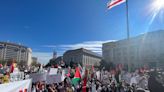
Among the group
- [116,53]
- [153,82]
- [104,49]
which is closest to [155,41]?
[116,53]

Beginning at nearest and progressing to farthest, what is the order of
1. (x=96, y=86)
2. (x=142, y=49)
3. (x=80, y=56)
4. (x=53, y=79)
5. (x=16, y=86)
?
1. (x=16, y=86)
2. (x=53, y=79)
3. (x=96, y=86)
4. (x=142, y=49)
5. (x=80, y=56)

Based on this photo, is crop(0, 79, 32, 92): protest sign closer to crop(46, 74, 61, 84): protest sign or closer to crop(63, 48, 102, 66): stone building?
crop(46, 74, 61, 84): protest sign

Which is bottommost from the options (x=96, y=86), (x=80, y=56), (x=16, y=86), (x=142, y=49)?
(x=96, y=86)

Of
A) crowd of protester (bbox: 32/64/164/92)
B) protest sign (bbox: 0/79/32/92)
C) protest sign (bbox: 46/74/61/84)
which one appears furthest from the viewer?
protest sign (bbox: 46/74/61/84)

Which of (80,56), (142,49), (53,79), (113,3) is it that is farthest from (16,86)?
(80,56)

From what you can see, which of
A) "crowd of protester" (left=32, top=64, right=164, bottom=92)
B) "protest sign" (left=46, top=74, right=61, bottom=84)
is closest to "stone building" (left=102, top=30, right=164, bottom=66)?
"crowd of protester" (left=32, top=64, right=164, bottom=92)

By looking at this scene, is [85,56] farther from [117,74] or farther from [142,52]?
[117,74]

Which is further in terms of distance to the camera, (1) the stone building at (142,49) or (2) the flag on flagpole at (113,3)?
(1) the stone building at (142,49)

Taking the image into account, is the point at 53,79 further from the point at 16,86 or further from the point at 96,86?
the point at 16,86

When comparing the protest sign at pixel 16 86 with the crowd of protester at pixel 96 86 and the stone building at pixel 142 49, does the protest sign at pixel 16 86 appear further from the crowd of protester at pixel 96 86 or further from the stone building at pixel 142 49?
the stone building at pixel 142 49

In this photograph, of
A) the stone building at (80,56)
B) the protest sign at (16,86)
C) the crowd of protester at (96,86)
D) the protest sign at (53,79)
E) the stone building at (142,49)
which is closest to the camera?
the protest sign at (16,86)

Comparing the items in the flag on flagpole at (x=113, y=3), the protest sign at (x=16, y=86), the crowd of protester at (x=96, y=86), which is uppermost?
the flag on flagpole at (x=113, y=3)

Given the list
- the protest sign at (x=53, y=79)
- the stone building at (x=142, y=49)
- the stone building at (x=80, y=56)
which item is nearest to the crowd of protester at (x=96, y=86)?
the protest sign at (x=53, y=79)

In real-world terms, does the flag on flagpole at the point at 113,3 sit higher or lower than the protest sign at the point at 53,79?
higher
